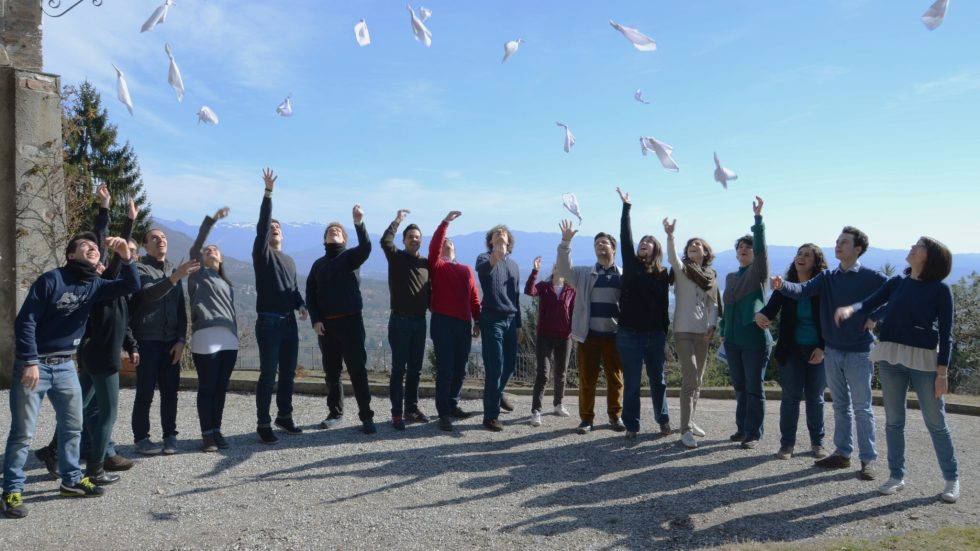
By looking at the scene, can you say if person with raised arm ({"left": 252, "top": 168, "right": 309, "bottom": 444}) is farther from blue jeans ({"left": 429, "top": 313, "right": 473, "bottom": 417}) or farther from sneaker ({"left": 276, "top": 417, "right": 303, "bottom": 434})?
blue jeans ({"left": 429, "top": 313, "right": 473, "bottom": 417})

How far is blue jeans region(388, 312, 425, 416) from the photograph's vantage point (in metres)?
7.20

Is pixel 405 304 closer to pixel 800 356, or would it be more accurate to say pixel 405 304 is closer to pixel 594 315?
pixel 594 315

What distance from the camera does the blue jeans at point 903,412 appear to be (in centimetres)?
526

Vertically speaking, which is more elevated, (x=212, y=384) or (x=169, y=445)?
(x=212, y=384)

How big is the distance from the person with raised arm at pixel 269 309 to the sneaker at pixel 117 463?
1270 mm

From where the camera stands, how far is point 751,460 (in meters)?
6.27

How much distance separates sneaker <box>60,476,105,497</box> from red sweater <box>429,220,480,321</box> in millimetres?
3473

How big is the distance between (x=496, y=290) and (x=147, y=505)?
385 cm

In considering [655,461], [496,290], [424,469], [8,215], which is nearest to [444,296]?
[496,290]

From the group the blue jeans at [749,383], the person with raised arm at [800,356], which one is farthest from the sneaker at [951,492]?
the blue jeans at [749,383]

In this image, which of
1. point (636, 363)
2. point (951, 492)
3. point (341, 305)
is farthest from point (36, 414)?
point (951, 492)

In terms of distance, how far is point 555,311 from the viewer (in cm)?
782

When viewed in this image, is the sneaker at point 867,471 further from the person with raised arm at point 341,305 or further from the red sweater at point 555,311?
the person with raised arm at point 341,305

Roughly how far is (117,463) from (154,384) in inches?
30.0
